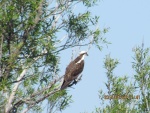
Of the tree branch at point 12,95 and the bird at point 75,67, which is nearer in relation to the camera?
the bird at point 75,67

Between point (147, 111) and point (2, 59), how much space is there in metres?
9.79

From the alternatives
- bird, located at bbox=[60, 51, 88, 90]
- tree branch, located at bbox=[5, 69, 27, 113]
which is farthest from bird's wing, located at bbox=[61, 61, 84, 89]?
tree branch, located at bbox=[5, 69, 27, 113]

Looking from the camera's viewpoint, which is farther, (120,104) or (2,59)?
(120,104)

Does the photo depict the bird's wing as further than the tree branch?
No

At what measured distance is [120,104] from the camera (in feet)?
67.6

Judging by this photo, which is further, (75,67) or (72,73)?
(75,67)

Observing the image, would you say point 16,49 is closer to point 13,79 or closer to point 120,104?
point 13,79

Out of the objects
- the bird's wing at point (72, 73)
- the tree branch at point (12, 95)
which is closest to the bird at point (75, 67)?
the bird's wing at point (72, 73)

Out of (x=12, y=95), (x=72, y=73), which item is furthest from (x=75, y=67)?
(x=12, y=95)

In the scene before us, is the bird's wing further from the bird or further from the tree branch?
the tree branch

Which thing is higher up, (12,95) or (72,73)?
(72,73)

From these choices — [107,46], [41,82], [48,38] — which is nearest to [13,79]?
[41,82]

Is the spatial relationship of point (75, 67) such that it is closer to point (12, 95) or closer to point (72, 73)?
point (72, 73)

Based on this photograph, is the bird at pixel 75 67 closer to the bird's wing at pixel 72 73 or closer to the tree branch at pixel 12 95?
the bird's wing at pixel 72 73
